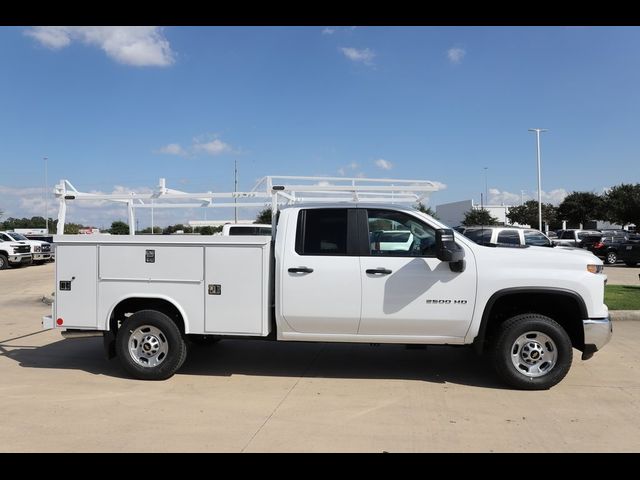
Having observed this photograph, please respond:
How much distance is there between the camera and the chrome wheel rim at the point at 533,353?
5648 millimetres

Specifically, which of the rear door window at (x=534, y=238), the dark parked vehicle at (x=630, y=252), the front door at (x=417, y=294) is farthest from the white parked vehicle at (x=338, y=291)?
the dark parked vehicle at (x=630, y=252)

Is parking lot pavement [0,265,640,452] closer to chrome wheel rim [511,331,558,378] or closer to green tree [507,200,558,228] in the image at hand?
chrome wheel rim [511,331,558,378]

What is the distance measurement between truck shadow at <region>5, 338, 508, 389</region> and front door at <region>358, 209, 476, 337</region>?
31.4 inches

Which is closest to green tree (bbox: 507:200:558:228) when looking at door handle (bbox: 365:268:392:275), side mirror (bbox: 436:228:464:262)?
side mirror (bbox: 436:228:464:262)

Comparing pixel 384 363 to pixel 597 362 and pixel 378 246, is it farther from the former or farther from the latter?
pixel 597 362

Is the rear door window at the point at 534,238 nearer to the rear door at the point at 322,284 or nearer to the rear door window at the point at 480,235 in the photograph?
the rear door window at the point at 480,235

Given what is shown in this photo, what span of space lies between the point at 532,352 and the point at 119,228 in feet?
19.7

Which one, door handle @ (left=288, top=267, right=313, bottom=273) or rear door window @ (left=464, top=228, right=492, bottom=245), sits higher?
rear door window @ (left=464, top=228, right=492, bottom=245)

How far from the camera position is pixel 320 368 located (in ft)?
21.6

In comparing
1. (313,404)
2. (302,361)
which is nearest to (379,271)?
(313,404)

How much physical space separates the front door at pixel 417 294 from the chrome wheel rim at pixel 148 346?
229 centimetres

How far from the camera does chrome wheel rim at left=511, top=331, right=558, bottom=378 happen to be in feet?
18.5

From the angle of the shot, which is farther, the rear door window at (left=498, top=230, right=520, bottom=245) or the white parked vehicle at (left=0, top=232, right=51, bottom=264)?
the white parked vehicle at (left=0, top=232, right=51, bottom=264)
